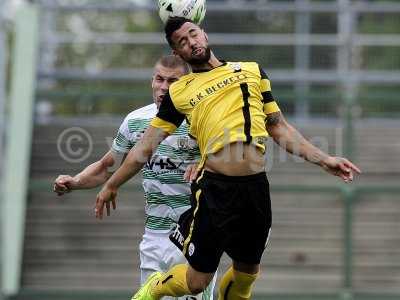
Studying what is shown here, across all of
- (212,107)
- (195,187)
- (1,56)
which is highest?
(1,56)

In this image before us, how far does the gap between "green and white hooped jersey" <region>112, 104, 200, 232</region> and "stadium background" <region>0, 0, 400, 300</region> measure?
4.71m

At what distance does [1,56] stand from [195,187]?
6894mm

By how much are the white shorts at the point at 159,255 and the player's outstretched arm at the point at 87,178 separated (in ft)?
1.59

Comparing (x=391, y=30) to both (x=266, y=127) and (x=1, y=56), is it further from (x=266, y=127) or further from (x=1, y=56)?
(x=266, y=127)

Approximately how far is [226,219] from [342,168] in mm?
721

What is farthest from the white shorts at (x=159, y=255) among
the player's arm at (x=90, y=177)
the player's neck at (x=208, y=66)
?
the player's neck at (x=208, y=66)

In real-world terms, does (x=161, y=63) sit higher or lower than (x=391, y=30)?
lower

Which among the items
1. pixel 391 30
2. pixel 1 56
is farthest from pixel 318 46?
pixel 1 56

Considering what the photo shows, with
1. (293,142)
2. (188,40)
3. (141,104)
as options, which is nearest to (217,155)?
(293,142)

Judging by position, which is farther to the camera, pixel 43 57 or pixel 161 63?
pixel 43 57

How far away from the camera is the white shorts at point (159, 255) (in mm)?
6441

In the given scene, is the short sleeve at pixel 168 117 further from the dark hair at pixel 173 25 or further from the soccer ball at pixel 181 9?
the soccer ball at pixel 181 9

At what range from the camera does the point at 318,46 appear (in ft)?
40.7

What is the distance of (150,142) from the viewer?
227 inches
